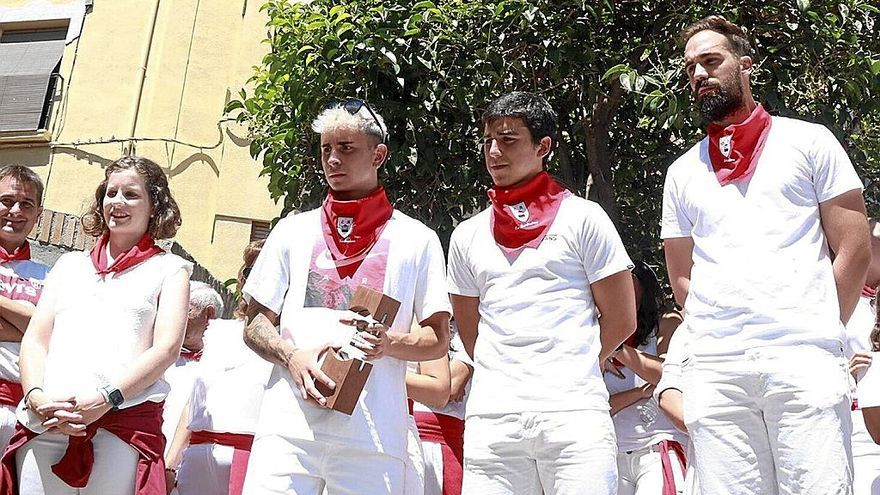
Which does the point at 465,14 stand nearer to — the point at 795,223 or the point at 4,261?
the point at 4,261

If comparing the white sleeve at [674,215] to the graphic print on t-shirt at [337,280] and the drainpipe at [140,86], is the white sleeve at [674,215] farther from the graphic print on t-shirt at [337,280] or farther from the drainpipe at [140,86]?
the drainpipe at [140,86]

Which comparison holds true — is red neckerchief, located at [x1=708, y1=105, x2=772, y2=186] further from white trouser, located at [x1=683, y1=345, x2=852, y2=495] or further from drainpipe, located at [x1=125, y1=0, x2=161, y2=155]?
drainpipe, located at [x1=125, y1=0, x2=161, y2=155]

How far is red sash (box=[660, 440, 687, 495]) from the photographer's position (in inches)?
182

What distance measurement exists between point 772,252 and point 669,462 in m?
1.62

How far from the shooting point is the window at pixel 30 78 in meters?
13.8

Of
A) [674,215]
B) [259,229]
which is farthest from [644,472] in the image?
[259,229]

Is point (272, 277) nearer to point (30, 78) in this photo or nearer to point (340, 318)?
point (340, 318)

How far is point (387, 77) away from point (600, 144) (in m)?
1.62

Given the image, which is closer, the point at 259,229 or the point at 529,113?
the point at 529,113

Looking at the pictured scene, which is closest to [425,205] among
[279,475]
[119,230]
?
[119,230]

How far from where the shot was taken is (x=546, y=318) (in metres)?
3.74

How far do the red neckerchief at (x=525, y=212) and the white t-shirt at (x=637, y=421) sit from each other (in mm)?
1281

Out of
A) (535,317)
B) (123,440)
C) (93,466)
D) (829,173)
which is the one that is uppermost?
(829,173)

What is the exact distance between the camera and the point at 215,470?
5.05 meters
